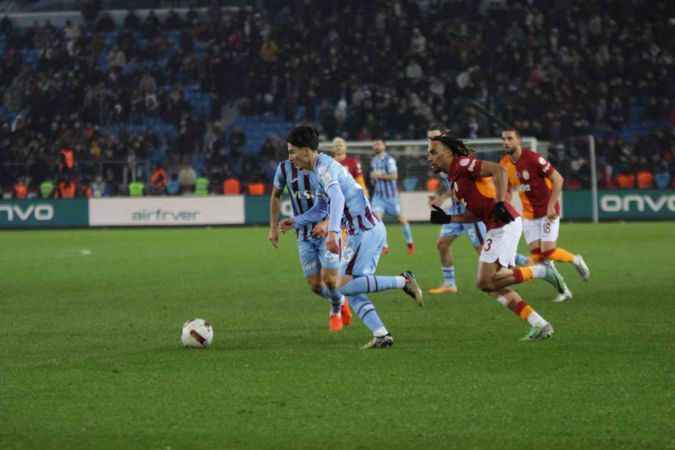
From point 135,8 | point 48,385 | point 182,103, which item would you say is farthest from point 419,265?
point 135,8

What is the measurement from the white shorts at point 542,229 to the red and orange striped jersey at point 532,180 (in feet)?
0.26

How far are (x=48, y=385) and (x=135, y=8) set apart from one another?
1575 inches

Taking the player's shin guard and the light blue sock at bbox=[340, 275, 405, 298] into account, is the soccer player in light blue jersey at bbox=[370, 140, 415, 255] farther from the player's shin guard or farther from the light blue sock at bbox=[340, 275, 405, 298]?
the light blue sock at bbox=[340, 275, 405, 298]

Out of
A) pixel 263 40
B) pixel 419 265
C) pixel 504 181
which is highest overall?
pixel 263 40

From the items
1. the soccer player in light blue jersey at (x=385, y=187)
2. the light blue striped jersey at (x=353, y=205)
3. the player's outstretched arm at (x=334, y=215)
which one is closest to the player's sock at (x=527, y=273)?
the light blue striped jersey at (x=353, y=205)

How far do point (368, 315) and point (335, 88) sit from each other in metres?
30.4

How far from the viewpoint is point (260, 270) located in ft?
70.0

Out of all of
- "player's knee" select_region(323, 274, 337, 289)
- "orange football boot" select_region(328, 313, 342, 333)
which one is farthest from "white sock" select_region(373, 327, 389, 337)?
"orange football boot" select_region(328, 313, 342, 333)

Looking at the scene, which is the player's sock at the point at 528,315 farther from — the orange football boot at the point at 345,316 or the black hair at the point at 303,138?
the black hair at the point at 303,138

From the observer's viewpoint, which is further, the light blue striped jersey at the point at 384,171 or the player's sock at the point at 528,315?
the light blue striped jersey at the point at 384,171

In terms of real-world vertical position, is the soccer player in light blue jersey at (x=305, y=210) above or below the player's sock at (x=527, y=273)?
above

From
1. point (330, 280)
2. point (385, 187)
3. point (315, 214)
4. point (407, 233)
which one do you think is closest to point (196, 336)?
point (330, 280)

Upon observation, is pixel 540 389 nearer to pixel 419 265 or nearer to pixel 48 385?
pixel 48 385

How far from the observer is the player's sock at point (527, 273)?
38.7 ft
